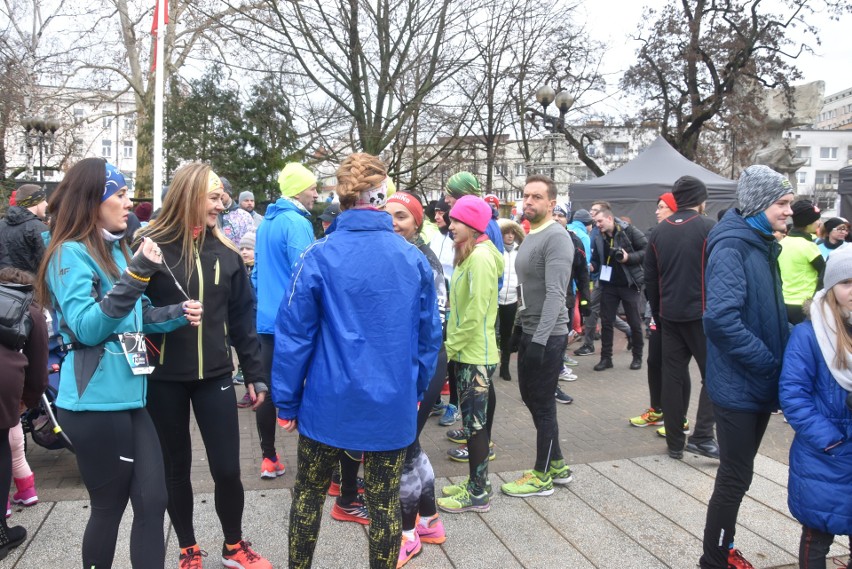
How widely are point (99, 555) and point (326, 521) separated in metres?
1.51

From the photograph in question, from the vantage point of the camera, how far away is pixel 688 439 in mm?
5016

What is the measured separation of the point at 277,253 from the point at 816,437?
3223 mm

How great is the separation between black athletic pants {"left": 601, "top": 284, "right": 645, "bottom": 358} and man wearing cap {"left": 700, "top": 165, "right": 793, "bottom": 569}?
4989 mm

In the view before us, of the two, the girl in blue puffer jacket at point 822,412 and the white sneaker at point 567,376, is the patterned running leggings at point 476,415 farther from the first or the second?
the white sneaker at point 567,376

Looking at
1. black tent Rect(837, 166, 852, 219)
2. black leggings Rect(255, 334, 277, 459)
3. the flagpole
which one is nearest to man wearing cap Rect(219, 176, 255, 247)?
the flagpole

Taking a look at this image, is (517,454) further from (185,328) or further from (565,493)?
(185,328)

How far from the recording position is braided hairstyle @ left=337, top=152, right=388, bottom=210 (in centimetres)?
250

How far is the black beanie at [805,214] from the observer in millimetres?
6270

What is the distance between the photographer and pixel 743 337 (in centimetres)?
294

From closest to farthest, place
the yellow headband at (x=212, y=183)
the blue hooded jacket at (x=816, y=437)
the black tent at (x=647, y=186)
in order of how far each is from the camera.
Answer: the blue hooded jacket at (x=816, y=437)
the yellow headband at (x=212, y=183)
the black tent at (x=647, y=186)

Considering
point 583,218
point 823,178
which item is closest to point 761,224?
point 583,218

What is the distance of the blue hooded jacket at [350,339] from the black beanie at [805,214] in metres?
5.46

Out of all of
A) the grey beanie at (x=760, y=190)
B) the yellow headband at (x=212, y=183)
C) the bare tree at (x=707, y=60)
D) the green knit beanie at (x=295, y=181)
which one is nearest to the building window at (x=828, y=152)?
the bare tree at (x=707, y=60)

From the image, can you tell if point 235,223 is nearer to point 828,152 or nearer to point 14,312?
point 14,312
